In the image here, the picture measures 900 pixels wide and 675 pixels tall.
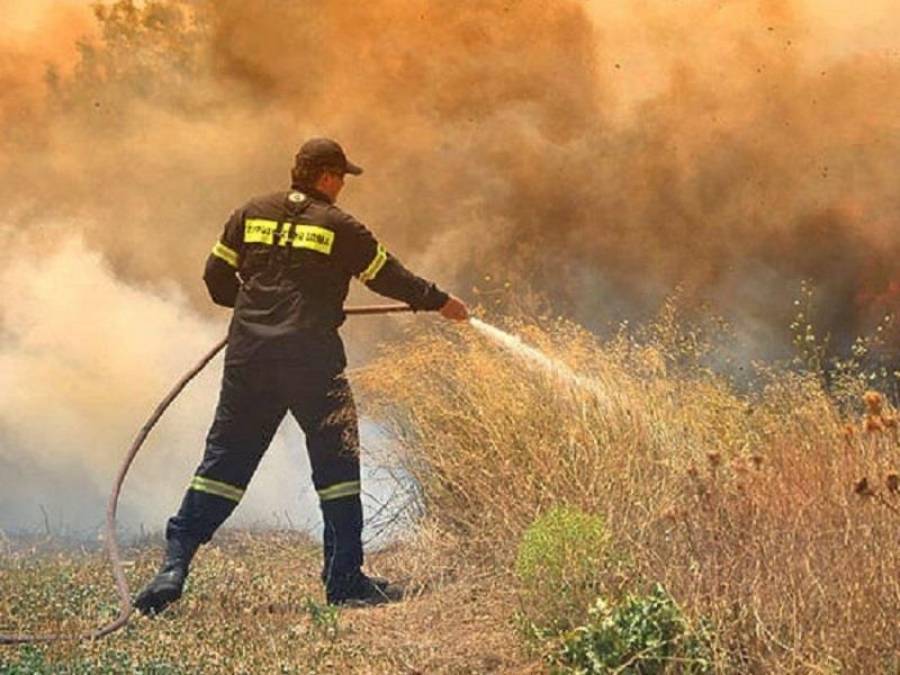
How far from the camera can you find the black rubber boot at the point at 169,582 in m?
7.00

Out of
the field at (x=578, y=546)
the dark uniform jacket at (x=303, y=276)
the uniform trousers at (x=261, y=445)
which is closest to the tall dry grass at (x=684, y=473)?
the field at (x=578, y=546)

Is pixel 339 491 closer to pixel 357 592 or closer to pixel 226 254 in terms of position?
pixel 357 592

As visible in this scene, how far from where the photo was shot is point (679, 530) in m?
5.47

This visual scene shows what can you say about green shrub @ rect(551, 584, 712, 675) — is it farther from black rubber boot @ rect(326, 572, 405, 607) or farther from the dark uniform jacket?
the dark uniform jacket

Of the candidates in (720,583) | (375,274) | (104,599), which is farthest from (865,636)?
(104,599)

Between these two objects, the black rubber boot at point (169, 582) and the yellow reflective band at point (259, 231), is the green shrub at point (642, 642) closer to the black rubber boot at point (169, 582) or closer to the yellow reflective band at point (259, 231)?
the black rubber boot at point (169, 582)

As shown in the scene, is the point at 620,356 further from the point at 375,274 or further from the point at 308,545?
the point at 308,545

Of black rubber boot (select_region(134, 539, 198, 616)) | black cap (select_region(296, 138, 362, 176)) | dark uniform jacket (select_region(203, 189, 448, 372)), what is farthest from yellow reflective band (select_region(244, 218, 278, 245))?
black rubber boot (select_region(134, 539, 198, 616))

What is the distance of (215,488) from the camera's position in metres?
7.21

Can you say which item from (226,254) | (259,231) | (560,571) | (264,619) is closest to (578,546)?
(560,571)

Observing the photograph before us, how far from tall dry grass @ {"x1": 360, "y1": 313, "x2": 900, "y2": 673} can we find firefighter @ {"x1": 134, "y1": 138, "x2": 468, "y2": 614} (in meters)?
0.61

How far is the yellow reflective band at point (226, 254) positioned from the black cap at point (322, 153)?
549 mm

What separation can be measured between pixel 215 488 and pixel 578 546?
2398 millimetres

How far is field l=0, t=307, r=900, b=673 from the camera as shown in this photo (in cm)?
471
